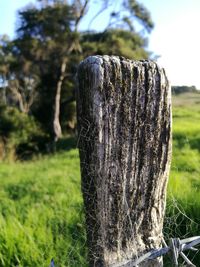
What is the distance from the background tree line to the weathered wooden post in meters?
16.7

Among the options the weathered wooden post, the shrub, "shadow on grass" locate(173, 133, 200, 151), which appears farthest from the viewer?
the shrub

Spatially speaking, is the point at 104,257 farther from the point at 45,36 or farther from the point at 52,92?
the point at 52,92

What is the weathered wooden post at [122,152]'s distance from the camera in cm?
112

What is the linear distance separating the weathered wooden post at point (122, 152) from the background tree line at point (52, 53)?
16.7 metres

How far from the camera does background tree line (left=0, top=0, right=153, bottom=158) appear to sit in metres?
19.5

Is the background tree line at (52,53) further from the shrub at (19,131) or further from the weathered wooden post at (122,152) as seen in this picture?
the weathered wooden post at (122,152)

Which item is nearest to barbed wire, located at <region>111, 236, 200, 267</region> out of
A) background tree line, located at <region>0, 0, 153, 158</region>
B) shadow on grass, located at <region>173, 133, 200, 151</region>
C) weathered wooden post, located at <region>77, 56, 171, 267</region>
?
weathered wooden post, located at <region>77, 56, 171, 267</region>

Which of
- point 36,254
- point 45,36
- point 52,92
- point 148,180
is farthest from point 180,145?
point 52,92

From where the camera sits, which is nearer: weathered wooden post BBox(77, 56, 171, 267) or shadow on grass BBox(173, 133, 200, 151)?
weathered wooden post BBox(77, 56, 171, 267)

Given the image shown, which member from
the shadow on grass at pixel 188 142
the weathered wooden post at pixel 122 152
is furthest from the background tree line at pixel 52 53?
the weathered wooden post at pixel 122 152

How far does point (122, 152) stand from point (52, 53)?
1933cm

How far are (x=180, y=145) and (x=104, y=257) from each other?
6.62 metres

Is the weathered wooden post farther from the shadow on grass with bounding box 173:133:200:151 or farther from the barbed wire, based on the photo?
→ the shadow on grass with bounding box 173:133:200:151

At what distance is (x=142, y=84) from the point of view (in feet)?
3.76
